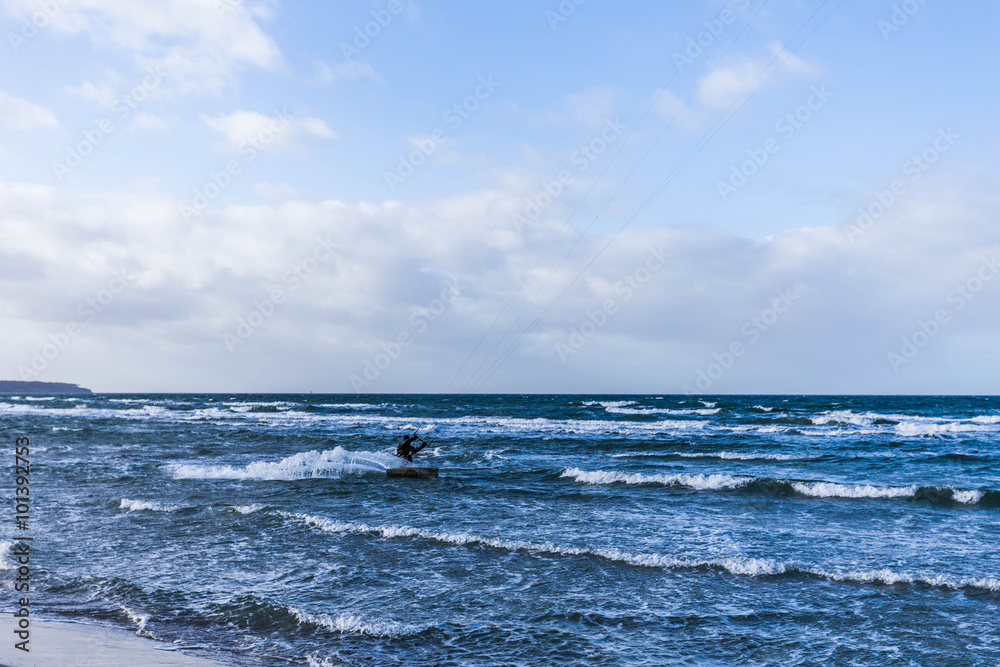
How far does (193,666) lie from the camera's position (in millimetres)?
6590

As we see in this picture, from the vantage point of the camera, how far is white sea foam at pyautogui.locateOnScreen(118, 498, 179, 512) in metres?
14.9

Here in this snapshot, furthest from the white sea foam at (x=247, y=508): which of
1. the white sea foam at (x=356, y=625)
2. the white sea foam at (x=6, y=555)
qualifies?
the white sea foam at (x=356, y=625)

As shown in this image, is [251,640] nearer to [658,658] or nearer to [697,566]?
[658,658]

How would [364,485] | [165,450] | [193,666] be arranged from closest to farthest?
1. [193,666]
2. [364,485]
3. [165,450]

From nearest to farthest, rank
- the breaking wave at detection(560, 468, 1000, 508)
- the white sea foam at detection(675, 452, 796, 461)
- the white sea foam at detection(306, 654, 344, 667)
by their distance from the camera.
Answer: the white sea foam at detection(306, 654, 344, 667)
the breaking wave at detection(560, 468, 1000, 508)
the white sea foam at detection(675, 452, 796, 461)

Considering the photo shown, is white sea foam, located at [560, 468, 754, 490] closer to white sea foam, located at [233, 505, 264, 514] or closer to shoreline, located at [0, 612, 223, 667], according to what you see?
white sea foam, located at [233, 505, 264, 514]

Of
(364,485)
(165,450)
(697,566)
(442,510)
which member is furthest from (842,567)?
(165,450)

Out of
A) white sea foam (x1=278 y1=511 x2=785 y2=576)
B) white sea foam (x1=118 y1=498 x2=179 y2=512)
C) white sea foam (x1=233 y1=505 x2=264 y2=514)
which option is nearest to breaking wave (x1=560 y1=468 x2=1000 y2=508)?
white sea foam (x1=278 y1=511 x2=785 y2=576)

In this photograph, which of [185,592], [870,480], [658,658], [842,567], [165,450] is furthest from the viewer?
[165,450]

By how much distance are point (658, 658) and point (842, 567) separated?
5.06 m

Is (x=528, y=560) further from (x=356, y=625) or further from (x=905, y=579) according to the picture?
(x=905, y=579)

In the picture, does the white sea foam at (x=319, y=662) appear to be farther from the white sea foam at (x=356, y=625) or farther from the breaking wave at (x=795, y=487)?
the breaking wave at (x=795, y=487)

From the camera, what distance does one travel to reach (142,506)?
15141mm

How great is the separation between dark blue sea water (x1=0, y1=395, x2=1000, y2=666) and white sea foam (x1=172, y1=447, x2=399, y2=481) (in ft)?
0.31
